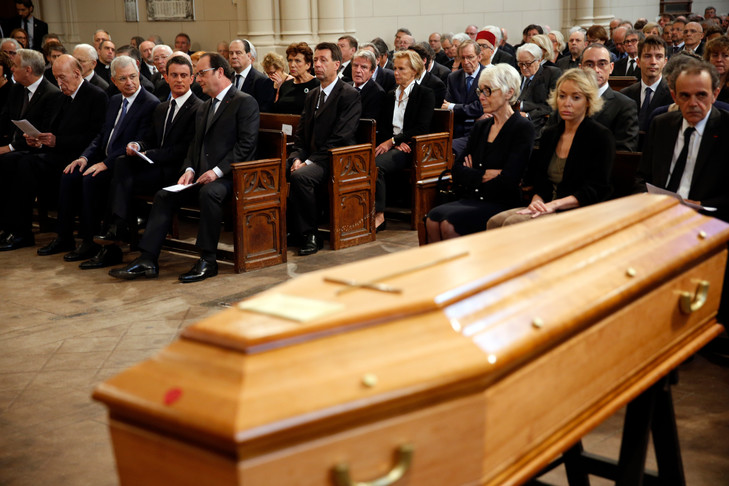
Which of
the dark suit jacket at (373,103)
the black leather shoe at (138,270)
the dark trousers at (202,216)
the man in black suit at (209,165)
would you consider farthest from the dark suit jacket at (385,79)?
the black leather shoe at (138,270)

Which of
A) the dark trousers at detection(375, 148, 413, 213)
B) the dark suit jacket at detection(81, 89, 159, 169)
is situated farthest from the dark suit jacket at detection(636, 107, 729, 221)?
the dark suit jacket at detection(81, 89, 159, 169)

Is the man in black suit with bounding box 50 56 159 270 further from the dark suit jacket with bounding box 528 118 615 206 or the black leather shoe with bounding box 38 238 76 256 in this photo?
the dark suit jacket with bounding box 528 118 615 206

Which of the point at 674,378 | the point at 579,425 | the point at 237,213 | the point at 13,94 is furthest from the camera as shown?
the point at 13,94

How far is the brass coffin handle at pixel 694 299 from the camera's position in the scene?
205 cm

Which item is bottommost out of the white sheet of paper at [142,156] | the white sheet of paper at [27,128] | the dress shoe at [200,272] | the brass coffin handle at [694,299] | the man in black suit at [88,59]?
the dress shoe at [200,272]

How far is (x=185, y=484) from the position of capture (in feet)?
3.91

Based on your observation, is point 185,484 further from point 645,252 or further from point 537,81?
point 537,81

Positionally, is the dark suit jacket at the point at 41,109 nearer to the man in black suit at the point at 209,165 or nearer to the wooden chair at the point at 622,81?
the man in black suit at the point at 209,165

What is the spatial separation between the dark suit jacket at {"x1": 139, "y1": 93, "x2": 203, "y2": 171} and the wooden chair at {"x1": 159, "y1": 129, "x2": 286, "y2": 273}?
624mm

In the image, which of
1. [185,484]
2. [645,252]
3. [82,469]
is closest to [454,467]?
[185,484]

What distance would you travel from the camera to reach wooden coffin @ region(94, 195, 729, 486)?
115cm

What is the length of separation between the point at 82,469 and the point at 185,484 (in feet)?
6.84

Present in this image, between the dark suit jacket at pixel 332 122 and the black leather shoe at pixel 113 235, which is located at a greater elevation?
the dark suit jacket at pixel 332 122

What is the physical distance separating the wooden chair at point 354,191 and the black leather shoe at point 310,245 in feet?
0.35
